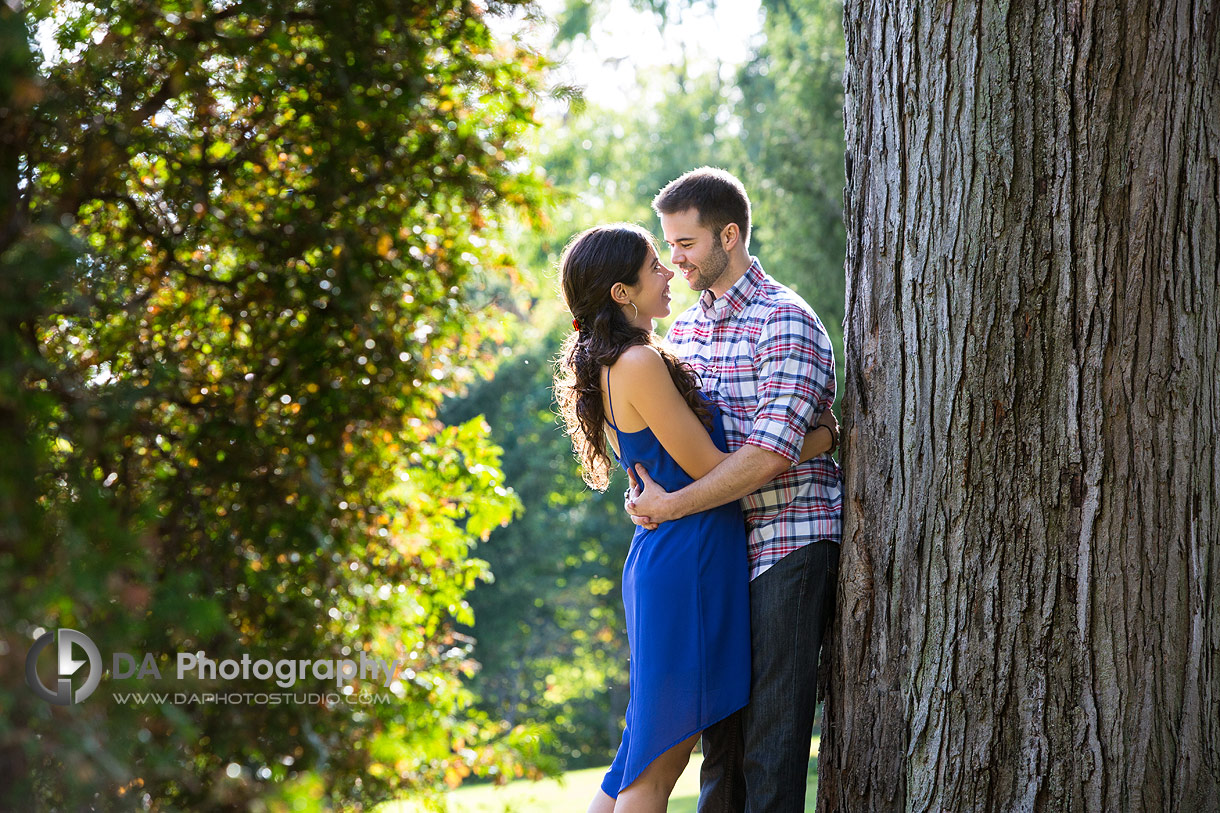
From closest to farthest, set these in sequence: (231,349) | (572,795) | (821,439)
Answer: (231,349) < (821,439) < (572,795)

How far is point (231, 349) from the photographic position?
2.13m

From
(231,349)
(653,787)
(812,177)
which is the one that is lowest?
(653,787)

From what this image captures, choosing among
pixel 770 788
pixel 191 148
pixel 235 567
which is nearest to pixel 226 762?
pixel 235 567

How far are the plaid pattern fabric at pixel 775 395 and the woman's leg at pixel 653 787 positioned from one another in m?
0.58

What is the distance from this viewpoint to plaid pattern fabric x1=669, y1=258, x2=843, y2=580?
273 centimetres

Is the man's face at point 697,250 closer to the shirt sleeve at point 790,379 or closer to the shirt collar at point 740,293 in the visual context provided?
the shirt collar at point 740,293

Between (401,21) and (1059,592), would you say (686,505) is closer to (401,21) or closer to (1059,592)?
(1059,592)

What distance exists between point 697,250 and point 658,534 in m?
0.87

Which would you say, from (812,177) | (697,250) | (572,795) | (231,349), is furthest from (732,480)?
(812,177)

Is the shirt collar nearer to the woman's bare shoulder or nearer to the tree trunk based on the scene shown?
the woman's bare shoulder

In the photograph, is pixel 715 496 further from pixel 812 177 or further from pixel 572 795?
pixel 812 177

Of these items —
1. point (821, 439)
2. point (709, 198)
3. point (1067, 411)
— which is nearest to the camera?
point (1067, 411)

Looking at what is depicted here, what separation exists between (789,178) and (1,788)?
11135 mm

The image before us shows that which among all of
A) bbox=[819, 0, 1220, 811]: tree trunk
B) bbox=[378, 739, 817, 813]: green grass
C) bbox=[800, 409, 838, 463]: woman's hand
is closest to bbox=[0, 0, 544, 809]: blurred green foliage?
bbox=[800, 409, 838, 463]: woman's hand
